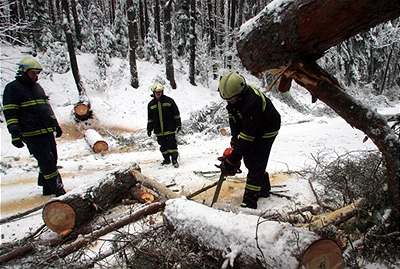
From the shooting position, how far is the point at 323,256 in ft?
9.87

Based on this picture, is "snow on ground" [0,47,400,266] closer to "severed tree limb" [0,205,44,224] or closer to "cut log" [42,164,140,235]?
"severed tree limb" [0,205,44,224]

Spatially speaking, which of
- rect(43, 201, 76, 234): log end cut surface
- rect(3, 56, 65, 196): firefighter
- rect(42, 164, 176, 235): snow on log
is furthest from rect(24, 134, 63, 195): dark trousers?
rect(43, 201, 76, 234): log end cut surface

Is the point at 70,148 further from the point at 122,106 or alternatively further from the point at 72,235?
the point at 72,235

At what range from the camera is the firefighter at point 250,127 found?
4910 millimetres

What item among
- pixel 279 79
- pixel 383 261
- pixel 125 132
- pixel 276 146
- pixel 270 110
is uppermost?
pixel 279 79

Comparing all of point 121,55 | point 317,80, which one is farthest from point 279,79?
point 121,55

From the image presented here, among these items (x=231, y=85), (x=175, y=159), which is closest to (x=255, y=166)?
(x=231, y=85)

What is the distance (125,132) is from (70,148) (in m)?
3.18

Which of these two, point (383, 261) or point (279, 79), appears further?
point (279, 79)

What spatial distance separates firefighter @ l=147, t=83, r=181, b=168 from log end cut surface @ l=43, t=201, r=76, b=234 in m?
3.18

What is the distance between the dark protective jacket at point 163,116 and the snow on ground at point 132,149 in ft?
2.60

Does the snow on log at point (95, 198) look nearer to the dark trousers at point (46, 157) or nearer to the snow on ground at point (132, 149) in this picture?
the snow on ground at point (132, 149)

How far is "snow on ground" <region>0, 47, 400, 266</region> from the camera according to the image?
6.38 metres

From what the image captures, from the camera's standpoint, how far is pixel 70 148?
1159cm
